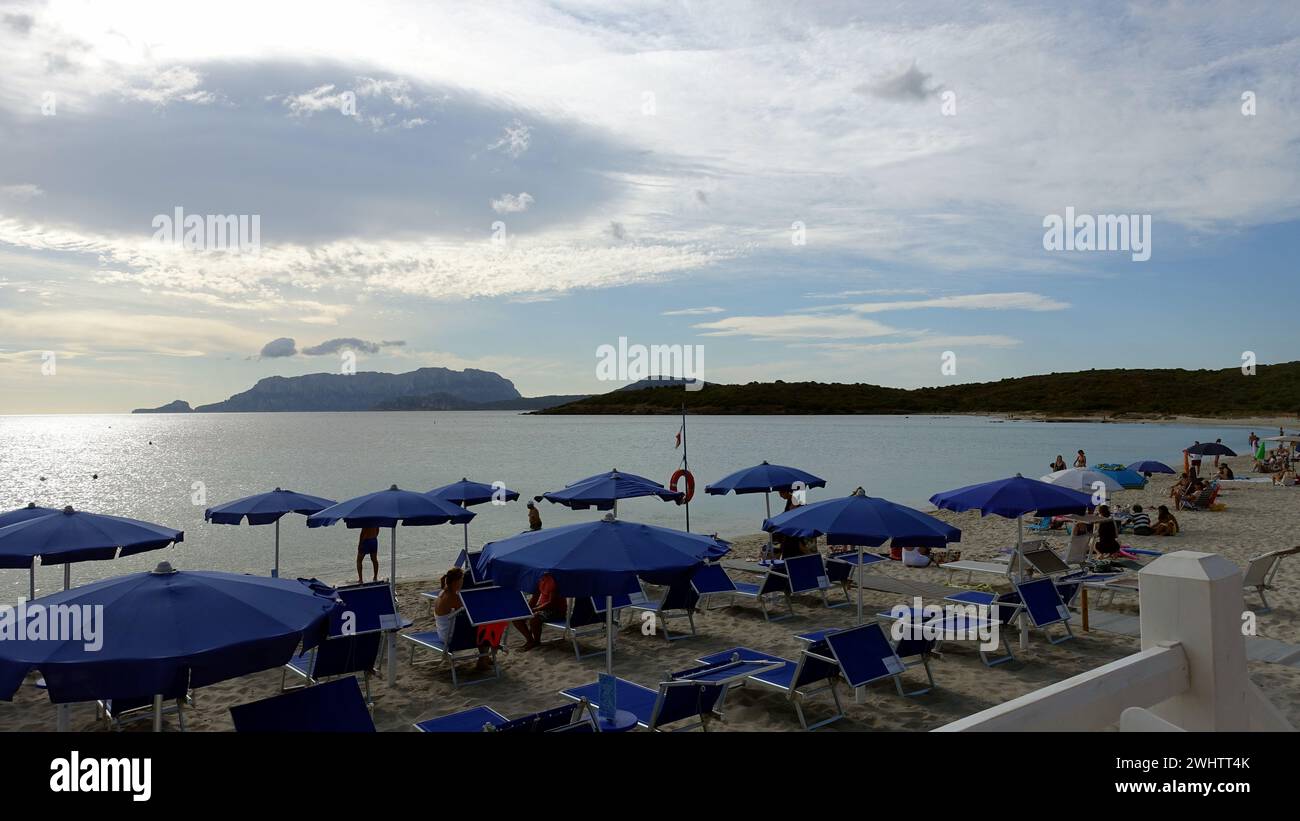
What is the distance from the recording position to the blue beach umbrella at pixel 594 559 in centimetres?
511

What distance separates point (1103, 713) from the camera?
8.40 ft

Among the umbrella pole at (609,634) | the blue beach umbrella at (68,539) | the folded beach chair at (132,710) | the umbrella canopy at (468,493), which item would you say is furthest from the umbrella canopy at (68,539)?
the umbrella canopy at (468,493)

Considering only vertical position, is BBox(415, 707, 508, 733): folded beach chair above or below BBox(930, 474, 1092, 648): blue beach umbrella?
below

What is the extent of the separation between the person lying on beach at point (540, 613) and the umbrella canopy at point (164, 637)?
4664mm

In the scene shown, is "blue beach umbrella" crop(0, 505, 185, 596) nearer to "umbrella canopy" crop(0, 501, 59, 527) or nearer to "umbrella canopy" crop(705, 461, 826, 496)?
"umbrella canopy" crop(0, 501, 59, 527)

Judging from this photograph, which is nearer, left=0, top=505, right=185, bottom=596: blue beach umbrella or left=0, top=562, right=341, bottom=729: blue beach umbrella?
left=0, top=562, right=341, bottom=729: blue beach umbrella

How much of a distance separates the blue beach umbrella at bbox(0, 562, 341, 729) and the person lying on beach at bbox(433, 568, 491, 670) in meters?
3.51

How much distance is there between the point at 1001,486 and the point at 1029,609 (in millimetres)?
1377

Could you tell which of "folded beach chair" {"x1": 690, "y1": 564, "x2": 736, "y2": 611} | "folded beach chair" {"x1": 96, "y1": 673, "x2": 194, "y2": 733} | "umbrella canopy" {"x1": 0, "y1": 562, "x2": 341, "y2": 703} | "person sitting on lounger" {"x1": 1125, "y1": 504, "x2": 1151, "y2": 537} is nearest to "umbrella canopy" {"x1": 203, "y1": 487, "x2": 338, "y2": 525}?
"folded beach chair" {"x1": 96, "y1": 673, "x2": 194, "y2": 733}

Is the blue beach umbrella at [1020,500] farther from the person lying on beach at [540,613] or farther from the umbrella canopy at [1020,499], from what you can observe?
the person lying on beach at [540,613]

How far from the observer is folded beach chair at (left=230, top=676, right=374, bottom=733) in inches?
167

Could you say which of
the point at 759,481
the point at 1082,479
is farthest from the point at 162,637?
the point at 1082,479

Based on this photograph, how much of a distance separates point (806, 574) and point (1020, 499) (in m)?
2.60
